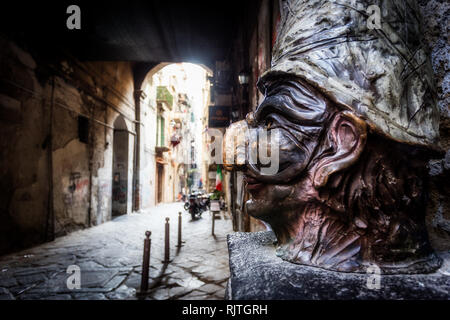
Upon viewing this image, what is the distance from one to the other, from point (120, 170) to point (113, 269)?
352 inches

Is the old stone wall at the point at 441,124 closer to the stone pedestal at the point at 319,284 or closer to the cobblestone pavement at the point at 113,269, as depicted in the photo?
the stone pedestal at the point at 319,284

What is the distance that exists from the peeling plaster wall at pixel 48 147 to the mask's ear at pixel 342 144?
6718mm

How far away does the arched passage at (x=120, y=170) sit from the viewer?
41.3 feet

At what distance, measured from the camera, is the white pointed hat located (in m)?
0.96

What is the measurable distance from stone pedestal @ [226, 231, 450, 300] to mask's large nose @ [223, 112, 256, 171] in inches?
17.7

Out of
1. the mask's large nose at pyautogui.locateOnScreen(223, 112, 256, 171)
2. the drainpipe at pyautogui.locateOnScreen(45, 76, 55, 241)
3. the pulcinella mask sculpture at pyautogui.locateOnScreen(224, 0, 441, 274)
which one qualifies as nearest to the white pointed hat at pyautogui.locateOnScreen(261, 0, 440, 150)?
the pulcinella mask sculpture at pyautogui.locateOnScreen(224, 0, 441, 274)

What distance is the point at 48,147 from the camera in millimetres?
6836

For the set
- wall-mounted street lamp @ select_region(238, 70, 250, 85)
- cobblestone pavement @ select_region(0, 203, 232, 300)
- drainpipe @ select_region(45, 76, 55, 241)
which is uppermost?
wall-mounted street lamp @ select_region(238, 70, 250, 85)

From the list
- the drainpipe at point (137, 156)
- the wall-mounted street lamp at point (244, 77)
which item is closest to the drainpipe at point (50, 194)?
the wall-mounted street lamp at point (244, 77)

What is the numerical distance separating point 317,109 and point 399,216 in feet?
1.76

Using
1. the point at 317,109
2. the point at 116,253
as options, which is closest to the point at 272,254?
the point at 317,109

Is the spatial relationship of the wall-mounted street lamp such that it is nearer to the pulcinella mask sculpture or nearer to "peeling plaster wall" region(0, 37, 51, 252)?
the pulcinella mask sculpture

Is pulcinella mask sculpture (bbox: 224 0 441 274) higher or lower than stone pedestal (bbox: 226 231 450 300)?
higher

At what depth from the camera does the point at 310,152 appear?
104 cm
